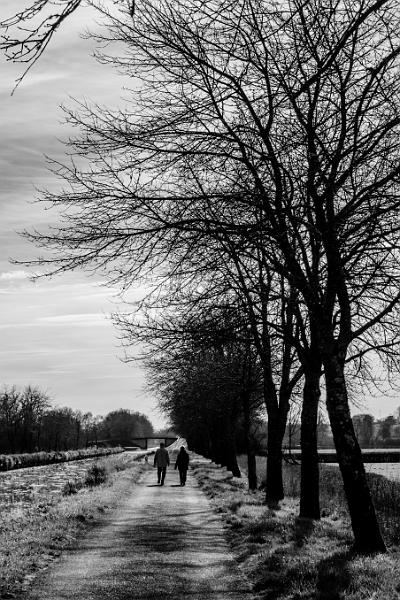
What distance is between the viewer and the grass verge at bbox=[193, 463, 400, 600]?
24.7 ft

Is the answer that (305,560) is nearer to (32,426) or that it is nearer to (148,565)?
(148,565)

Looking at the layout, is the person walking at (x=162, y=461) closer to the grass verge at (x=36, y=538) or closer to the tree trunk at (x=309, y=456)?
the grass verge at (x=36, y=538)

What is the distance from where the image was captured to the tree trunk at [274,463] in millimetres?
→ 20531

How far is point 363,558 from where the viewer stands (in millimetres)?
9312

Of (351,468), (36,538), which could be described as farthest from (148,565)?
(351,468)

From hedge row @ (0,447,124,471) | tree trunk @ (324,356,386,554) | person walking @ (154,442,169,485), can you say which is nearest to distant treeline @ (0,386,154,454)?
hedge row @ (0,447,124,471)

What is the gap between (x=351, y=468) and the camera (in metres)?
10.4

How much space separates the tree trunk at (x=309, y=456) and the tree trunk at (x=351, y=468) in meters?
4.14

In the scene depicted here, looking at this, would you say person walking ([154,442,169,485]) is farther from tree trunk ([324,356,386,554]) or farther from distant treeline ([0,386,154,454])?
distant treeline ([0,386,154,454])

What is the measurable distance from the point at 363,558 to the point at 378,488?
15.8m

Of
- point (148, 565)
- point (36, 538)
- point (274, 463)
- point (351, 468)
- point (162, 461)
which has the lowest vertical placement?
point (148, 565)

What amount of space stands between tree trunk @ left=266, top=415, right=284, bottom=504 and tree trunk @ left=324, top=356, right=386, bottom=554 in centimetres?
1006

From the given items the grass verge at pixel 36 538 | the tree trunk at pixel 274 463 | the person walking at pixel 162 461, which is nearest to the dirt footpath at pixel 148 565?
the grass verge at pixel 36 538

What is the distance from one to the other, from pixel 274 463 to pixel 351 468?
35.3 feet
